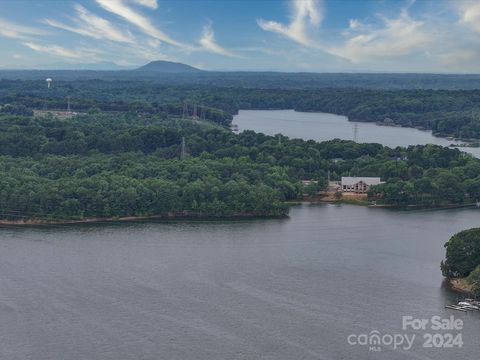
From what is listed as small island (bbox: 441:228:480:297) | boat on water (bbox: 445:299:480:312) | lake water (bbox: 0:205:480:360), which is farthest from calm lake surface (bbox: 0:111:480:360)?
small island (bbox: 441:228:480:297)

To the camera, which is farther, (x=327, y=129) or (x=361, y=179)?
(x=327, y=129)

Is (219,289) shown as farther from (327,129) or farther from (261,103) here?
(261,103)

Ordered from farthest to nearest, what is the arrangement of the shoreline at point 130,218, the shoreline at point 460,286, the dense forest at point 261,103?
the dense forest at point 261,103, the shoreline at point 130,218, the shoreline at point 460,286

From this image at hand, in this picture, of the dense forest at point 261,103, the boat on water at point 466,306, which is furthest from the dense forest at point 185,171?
the dense forest at point 261,103

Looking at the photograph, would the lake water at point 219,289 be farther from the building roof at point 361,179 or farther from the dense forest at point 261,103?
the dense forest at point 261,103

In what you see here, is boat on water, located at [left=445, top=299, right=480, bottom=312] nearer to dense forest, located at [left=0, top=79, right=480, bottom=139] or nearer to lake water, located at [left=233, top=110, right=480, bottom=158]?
lake water, located at [left=233, top=110, right=480, bottom=158]

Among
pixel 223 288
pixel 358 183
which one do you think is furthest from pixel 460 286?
pixel 358 183

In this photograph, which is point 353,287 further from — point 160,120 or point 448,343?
point 160,120
